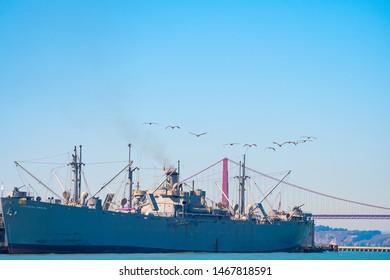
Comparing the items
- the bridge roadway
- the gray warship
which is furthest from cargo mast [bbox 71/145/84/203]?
the bridge roadway

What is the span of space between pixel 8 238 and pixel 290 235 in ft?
114

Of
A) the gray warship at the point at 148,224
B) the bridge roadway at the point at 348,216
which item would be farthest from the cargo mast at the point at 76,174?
the bridge roadway at the point at 348,216

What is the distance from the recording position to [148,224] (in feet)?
246

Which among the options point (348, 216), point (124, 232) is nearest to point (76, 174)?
point (124, 232)

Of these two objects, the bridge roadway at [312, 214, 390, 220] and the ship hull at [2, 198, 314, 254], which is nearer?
the ship hull at [2, 198, 314, 254]

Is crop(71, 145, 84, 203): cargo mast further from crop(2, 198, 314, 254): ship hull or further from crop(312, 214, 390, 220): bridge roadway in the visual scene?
crop(312, 214, 390, 220): bridge roadway

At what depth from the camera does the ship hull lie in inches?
2618

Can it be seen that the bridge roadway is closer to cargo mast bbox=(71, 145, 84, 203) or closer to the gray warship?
the gray warship

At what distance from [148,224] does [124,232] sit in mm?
3032

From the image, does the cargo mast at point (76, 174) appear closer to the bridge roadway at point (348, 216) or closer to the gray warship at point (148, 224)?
the gray warship at point (148, 224)

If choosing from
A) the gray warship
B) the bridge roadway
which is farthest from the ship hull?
the bridge roadway

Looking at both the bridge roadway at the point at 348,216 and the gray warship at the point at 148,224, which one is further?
the bridge roadway at the point at 348,216

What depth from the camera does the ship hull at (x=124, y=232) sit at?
6650 cm
